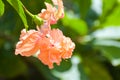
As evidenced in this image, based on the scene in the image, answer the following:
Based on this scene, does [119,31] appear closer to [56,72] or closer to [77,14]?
[77,14]

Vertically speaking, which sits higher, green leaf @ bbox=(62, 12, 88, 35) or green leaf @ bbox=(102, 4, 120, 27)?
green leaf @ bbox=(102, 4, 120, 27)

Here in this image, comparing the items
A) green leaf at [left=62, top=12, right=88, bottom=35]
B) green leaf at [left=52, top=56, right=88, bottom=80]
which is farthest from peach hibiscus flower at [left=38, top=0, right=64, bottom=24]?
green leaf at [left=62, top=12, right=88, bottom=35]

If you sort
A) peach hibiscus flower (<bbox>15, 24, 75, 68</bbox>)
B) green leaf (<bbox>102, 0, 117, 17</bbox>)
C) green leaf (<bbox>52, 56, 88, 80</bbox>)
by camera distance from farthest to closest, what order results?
1. green leaf (<bbox>102, 0, 117, 17</bbox>)
2. green leaf (<bbox>52, 56, 88, 80</bbox>)
3. peach hibiscus flower (<bbox>15, 24, 75, 68</bbox>)

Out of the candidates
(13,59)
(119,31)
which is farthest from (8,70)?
(119,31)

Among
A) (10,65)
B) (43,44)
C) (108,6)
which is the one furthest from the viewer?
(10,65)

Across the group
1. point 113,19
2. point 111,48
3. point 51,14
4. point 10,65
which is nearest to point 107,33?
point 113,19

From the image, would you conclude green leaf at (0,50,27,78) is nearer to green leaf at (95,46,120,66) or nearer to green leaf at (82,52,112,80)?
green leaf at (82,52,112,80)

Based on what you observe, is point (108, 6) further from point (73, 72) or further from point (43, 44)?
point (43, 44)
